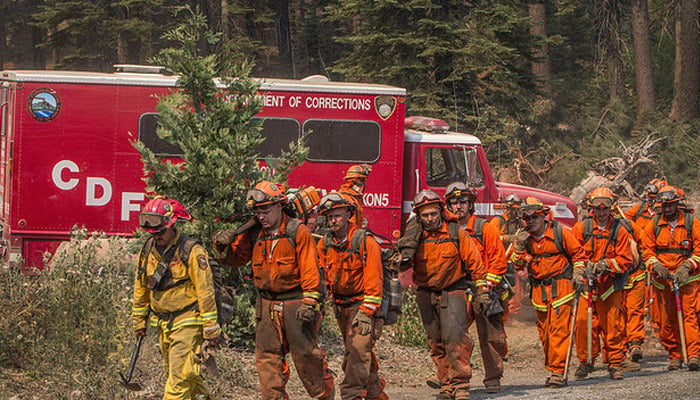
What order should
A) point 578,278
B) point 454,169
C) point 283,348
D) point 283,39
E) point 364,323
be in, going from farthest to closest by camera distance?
point 283,39
point 454,169
point 578,278
point 364,323
point 283,348

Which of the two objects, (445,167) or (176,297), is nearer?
(176,297)

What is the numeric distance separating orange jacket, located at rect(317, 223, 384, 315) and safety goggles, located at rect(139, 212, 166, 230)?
1616 millimetres

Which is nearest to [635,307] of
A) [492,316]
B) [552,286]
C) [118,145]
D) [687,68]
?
[552,286]

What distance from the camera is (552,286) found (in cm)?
980

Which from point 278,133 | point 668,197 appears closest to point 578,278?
point 668,197

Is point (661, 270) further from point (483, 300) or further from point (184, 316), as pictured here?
point (184, 316)

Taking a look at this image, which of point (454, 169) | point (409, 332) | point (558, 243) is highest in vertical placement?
point (454, 169)

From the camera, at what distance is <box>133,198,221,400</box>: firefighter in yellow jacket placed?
704 cm

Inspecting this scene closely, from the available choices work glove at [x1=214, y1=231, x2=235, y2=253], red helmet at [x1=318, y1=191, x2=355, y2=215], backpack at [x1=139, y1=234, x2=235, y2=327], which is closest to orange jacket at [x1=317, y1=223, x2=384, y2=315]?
red helmet at [x1=318, y1=191, x2=355, y2=215]

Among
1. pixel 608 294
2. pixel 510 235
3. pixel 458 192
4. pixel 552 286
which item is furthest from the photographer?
pixel 510 235

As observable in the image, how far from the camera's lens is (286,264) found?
24.4 feet

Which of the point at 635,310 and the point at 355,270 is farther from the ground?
the point at 355,270

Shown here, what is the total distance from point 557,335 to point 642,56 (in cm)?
1817

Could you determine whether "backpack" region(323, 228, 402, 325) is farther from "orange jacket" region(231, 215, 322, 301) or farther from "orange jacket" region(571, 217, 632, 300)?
"orange jacket" region(571, 217, 632, 300)
